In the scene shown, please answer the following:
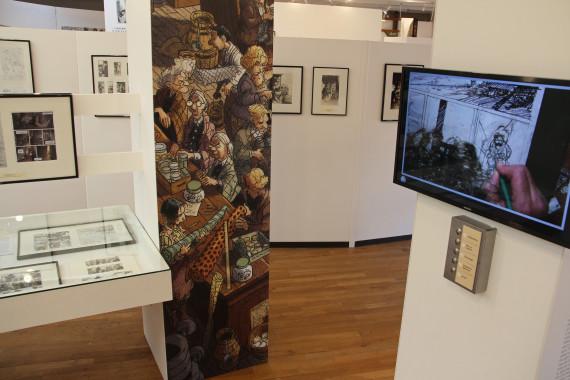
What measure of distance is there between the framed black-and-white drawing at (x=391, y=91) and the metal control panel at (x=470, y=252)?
145 inches

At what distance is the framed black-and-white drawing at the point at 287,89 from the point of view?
5012mm

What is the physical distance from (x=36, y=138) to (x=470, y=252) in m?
2.24

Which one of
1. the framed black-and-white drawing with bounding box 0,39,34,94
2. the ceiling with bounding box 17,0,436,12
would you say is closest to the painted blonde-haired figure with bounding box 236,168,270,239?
the framed black-and-white drawing with bounding box 0,39,34,94

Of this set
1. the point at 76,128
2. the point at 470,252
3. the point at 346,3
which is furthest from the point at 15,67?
the point at 346,3

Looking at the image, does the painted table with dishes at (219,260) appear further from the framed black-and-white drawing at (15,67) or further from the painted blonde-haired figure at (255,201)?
the framed black-and-white drawing at (15,67)

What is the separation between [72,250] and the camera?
9.09 feet

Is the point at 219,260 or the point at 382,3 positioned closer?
the point at 219,260

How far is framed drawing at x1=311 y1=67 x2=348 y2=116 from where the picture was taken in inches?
199

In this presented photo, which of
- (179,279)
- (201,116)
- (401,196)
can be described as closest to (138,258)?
(179,279)

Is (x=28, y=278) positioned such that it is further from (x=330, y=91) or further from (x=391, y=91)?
(x=391, y=91)

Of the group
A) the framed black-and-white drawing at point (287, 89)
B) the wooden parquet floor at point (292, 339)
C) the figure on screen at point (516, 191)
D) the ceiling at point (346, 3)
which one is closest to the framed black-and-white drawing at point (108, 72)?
the framed black-and-white drawing at point (287, 89)

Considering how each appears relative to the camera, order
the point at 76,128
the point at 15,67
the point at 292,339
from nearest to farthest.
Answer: the point at 292,339
the point at 15,67
the point at 76,128

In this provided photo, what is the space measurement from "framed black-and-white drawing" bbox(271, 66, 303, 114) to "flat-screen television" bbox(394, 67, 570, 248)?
3.26 meters

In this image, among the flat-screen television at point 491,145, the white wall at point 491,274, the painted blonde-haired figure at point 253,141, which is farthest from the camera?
the painted blonde-haired figure at point 253,141
